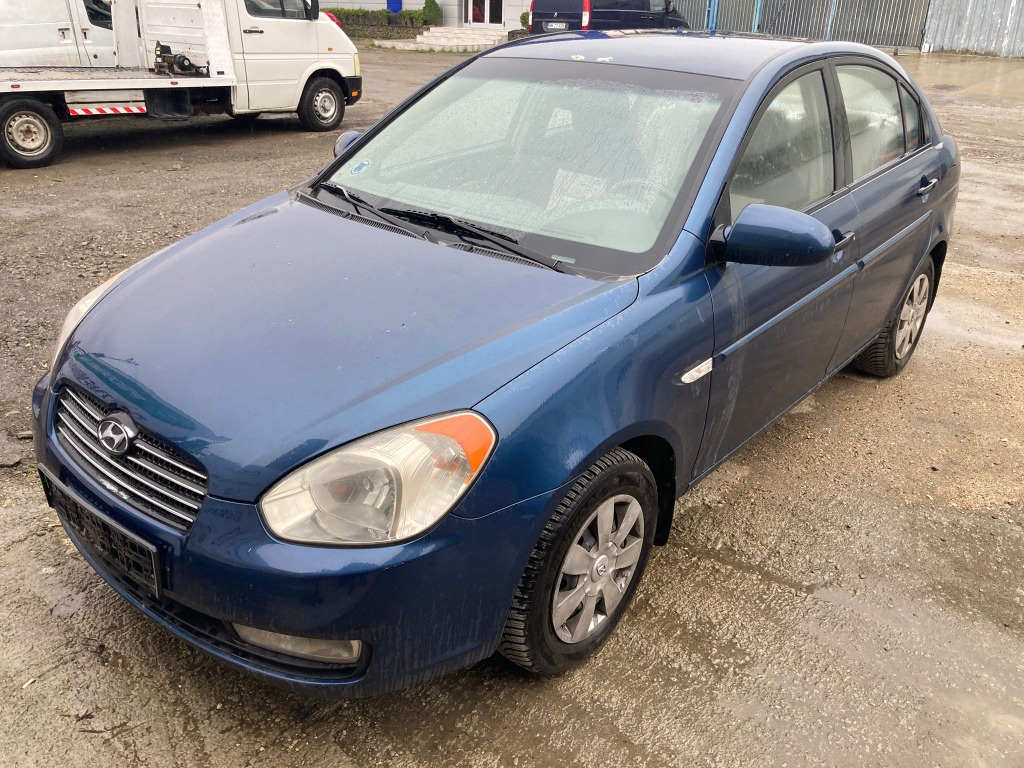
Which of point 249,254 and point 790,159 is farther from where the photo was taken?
point 790,159

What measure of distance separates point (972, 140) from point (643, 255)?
36.4 feet

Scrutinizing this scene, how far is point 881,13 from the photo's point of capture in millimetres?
22188

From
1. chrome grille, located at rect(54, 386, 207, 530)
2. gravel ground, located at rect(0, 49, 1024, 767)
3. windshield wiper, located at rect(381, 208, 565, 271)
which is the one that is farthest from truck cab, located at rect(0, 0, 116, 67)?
chrome grille, located at rect(54, 386, 207, 530)

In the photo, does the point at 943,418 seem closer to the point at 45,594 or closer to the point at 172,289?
the point at 172,289

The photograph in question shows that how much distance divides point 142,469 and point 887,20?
2491cm

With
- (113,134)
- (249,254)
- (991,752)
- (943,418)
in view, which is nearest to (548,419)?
(249,254)

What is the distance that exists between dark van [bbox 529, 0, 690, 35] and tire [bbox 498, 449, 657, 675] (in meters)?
13.5

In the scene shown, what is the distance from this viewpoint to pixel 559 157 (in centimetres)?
292

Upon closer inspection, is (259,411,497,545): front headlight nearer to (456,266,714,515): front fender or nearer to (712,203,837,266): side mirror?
(456,266,714,515): front fender

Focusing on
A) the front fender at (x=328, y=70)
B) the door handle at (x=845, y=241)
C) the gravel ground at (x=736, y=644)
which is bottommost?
the gravel ground at (x=736, y=644)

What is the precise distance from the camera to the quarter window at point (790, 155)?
9.33ft

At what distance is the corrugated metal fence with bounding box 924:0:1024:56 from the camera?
68.0ft

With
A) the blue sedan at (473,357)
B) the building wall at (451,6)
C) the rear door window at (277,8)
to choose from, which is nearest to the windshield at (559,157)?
the blue sedan at (473,357)

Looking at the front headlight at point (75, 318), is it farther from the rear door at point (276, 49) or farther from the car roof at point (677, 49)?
the rear door at point (276, 49)
